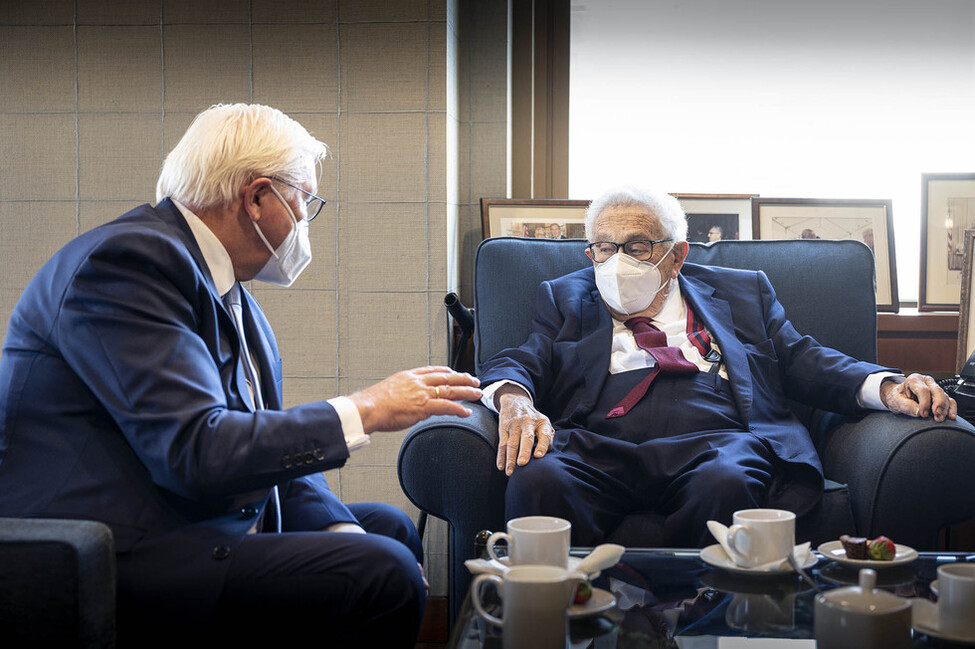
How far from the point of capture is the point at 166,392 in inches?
50.4

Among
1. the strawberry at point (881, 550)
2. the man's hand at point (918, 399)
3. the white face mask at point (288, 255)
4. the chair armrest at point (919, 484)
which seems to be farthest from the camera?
the man's hand at point (918, 399)

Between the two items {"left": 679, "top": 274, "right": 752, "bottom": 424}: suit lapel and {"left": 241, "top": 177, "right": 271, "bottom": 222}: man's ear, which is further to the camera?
{"left": 679, "top": 274, "right": 752, "bottom": 424}: suit lapel

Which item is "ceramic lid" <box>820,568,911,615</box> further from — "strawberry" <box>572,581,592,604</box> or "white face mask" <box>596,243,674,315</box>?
"white face mask" <box>596,243,674,315</box>

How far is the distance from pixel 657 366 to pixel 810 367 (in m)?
0.37

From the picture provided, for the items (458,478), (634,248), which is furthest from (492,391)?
(634,248)

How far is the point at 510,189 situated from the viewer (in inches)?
122

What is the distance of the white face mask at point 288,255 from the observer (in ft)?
5.49

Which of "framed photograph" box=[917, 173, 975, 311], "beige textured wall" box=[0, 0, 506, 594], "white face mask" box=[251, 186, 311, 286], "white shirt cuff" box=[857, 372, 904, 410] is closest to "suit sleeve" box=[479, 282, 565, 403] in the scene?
"beige textured wall" box=[0, 0, 506, 594]

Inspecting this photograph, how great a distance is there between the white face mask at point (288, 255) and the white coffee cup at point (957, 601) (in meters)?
1.17

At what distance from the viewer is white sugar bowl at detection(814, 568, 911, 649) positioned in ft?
3.34

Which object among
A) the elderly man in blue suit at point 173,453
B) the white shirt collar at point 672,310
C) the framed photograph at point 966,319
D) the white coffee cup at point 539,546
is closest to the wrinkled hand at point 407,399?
the elderly man in blue suit at point 173,453

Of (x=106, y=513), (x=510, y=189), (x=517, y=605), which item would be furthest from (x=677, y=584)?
(x=510, y=189)

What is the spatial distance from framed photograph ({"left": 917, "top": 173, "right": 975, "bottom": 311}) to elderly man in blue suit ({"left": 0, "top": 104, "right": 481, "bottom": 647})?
207 centimetres

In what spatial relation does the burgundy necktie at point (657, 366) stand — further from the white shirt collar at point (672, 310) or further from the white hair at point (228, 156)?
the white hair at point (228, 156)
